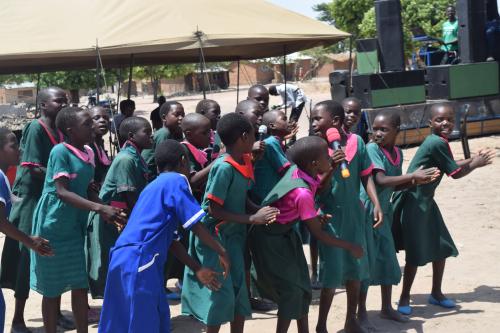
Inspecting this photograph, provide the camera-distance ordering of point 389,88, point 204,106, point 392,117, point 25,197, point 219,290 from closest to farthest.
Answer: point 219,290, point 392,117, point 25,197, point 204,106, point 389,88

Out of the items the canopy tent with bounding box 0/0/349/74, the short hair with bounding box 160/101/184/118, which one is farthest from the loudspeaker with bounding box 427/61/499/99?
the short hair with bounding box 160/101/184/118

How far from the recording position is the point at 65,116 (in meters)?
4.31

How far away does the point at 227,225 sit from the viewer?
4.04m

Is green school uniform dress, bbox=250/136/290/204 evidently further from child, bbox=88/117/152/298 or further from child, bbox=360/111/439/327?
child, bbox=88/117/152/298

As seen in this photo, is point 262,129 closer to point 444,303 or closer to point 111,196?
point 111,196

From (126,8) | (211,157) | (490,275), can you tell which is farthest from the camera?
(126,8)

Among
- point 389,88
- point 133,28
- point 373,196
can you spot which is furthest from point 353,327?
point 389,88

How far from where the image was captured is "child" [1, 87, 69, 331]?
190 inches

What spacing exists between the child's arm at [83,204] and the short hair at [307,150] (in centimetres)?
108

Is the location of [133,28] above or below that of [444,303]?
above

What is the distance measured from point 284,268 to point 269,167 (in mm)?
758

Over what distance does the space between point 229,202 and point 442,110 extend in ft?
6.69

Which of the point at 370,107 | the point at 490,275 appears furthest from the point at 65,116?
the point at 370,107

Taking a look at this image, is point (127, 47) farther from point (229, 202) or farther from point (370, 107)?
point (370, 107)
